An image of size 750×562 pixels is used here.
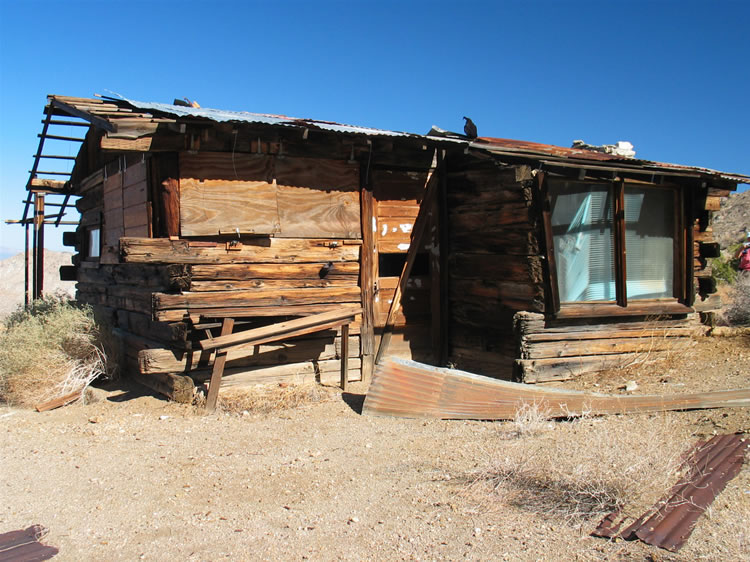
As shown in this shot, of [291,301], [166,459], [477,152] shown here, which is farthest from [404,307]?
[166,459]

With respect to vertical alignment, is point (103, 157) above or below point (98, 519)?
above

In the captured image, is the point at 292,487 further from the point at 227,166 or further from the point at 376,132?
the point at 376,132

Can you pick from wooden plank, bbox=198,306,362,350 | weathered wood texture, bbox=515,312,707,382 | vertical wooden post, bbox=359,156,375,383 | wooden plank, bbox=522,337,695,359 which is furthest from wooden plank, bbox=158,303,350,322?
wooden plank, bbox=522,337,695,359

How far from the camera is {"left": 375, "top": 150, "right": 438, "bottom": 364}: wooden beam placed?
339 inches

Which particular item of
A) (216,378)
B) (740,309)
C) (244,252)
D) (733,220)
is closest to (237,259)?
(244,252)

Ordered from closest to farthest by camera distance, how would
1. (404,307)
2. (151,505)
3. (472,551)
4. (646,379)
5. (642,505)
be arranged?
(472,551) < (642,505) < (151,505) < (646,379) < (404,307)

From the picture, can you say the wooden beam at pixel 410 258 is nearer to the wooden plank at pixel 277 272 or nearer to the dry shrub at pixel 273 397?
the wooden plank at pixel 277 272

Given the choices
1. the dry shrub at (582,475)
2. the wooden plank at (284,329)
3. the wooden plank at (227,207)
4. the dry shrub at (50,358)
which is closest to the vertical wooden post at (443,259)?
the wooden plank at (284,329)

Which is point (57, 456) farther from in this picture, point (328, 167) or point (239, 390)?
point (328, 167)

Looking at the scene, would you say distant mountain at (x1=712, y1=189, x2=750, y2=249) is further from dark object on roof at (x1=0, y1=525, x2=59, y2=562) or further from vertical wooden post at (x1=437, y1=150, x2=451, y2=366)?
dark object on roof at (x1=0, y1=525, x2=59, y2=562)

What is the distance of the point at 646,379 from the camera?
7.32 meters

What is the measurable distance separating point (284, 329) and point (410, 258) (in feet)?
7.54

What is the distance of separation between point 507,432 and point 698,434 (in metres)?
1.61

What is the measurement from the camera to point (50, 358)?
7695 mm
